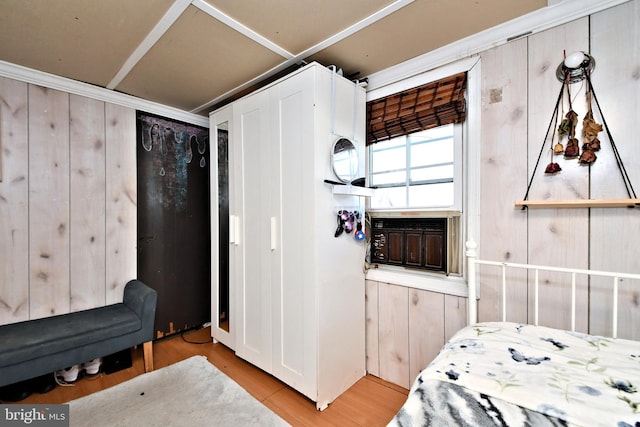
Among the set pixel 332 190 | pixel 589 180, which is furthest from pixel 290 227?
pixel 589 180

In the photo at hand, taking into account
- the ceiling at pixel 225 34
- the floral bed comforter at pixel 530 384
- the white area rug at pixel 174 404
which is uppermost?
the ceiling at pixel 225 34

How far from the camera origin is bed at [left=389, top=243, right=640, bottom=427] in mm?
730

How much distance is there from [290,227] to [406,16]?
133 centimetres

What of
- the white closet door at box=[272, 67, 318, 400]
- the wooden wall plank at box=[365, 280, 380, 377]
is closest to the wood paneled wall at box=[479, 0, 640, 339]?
the wooden wall plank at box=[365, 280, 380, 377]

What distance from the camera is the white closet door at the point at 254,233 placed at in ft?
6.46

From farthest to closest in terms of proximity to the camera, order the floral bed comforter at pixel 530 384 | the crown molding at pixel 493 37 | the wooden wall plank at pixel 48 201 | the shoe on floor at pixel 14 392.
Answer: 1. the wooden wall plank at pixel 48 201
2. the shoe on floor at pixel 14 392
3. the crown molding at pixel 493 37
4. the floral bed comforter at pixel 530 384

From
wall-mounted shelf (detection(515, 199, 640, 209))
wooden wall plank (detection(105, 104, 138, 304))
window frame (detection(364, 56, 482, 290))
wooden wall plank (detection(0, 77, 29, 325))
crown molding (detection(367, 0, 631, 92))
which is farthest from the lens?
wooden wall plank (detection(105, 104, 138, 304))

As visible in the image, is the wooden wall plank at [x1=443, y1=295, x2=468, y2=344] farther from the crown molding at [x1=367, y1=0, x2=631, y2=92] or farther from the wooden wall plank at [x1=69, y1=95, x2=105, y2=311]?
the wooden wall plank at [x1=69, y1=95, x2=105, y2=311]

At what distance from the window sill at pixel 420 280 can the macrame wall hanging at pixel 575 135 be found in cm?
60

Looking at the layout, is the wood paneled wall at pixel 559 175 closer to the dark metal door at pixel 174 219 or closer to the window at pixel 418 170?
the window at pixel 418 170

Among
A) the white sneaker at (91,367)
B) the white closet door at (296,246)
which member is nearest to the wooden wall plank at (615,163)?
the white closet door at (296,246)

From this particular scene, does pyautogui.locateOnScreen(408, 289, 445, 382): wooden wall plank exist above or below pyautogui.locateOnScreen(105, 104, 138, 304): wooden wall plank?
below

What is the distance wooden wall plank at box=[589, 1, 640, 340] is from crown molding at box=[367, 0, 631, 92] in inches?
3.2

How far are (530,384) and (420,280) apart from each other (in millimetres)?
1002
